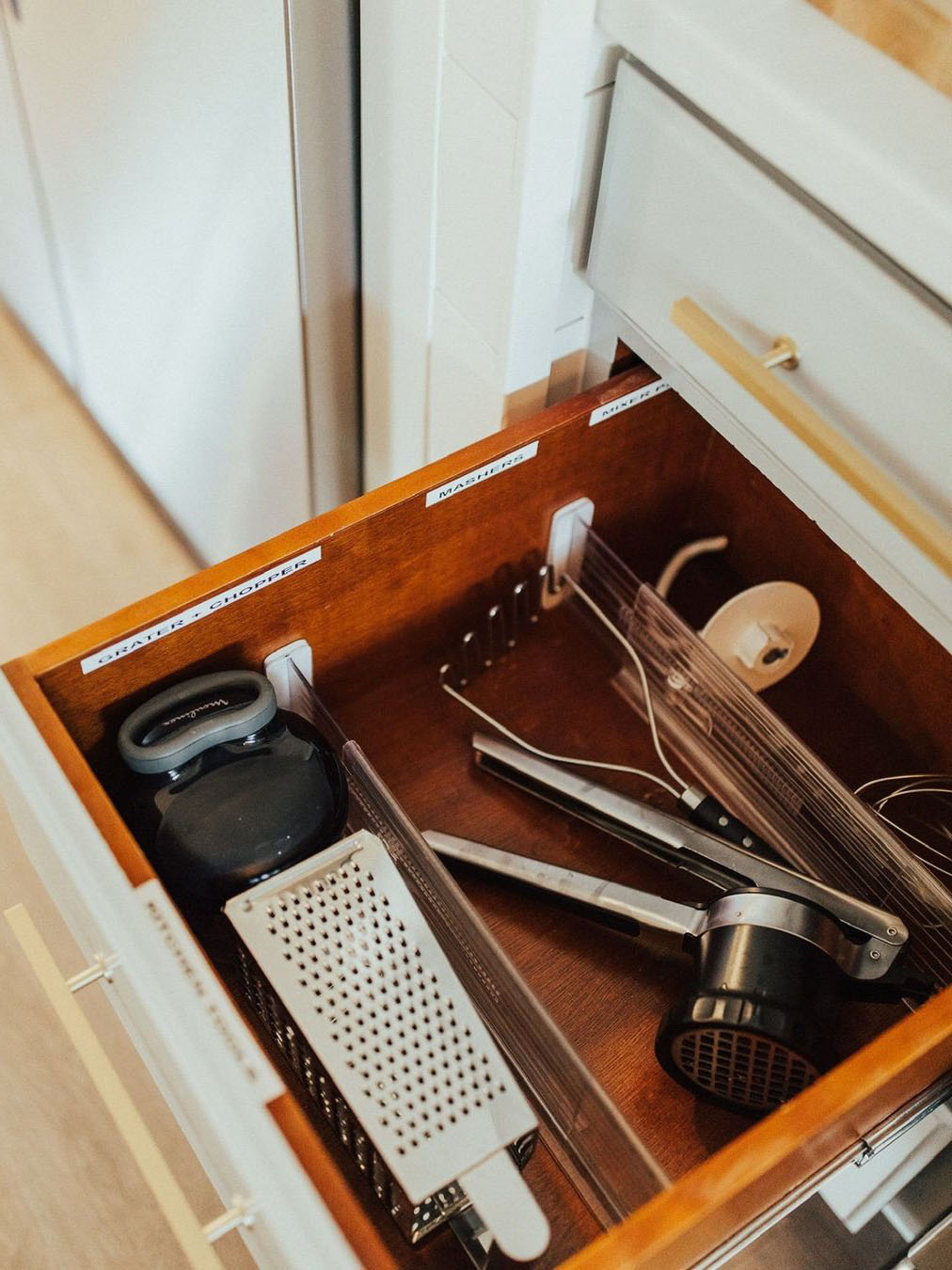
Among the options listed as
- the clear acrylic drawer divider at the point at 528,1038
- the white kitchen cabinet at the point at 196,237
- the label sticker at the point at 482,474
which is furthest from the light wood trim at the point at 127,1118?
the white kitchen cabinet at the point at 196,237

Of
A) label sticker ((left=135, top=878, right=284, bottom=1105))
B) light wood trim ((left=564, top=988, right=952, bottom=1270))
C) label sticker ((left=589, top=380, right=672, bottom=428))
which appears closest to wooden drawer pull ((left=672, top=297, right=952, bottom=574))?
label sticker ((left=589, top=380, right=672, bottom=428))

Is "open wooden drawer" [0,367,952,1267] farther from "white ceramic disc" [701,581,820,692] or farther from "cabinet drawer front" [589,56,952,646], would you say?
"cabinet drawer front" [589,56,952,646]

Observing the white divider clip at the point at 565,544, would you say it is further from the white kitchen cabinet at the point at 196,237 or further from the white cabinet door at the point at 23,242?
the white cabinet door at the point at 23,242

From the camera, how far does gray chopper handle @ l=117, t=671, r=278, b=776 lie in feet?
2.76

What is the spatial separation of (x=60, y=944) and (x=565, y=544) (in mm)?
639

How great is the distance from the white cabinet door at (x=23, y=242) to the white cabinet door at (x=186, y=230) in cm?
4

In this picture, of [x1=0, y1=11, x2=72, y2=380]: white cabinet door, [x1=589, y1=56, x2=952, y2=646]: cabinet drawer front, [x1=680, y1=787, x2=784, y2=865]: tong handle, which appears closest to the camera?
[x1=589, y1=56, x2=952, y2=646]: cabinet drawer front

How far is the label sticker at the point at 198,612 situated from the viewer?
826 millimetres

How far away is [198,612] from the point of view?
85 centimetres

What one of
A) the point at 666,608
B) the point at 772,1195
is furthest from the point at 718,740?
the point at 772,1195

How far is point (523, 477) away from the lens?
99 cm

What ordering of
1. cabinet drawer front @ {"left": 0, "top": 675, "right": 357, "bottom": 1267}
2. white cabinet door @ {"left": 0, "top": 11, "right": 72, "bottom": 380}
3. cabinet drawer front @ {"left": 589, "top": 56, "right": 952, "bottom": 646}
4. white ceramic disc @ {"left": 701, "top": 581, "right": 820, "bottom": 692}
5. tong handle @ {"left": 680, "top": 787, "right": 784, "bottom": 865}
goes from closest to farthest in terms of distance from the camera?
1. cabinet drawer front @ {"left": 0, "top": 675, "right": 357, "bottom": 1267}
2. cabinet drawer front @ {"left": 589, "top": 56, "right": 952, "bottom": 646}
3. tong handle @ {"left": 680, "top": 787, "right": 784, "bottom": 865}
4. white ceramic disc @ {"left": 701, "top": 581, "right": 820, "bottom": 692}
5. white cabinet door @ {"left": 0, "top": 11, "right": 72, "bottom": 380}

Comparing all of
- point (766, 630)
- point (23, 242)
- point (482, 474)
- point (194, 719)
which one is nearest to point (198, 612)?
point (194, 719)

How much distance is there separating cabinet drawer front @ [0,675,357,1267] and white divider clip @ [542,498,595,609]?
18.8 inches
